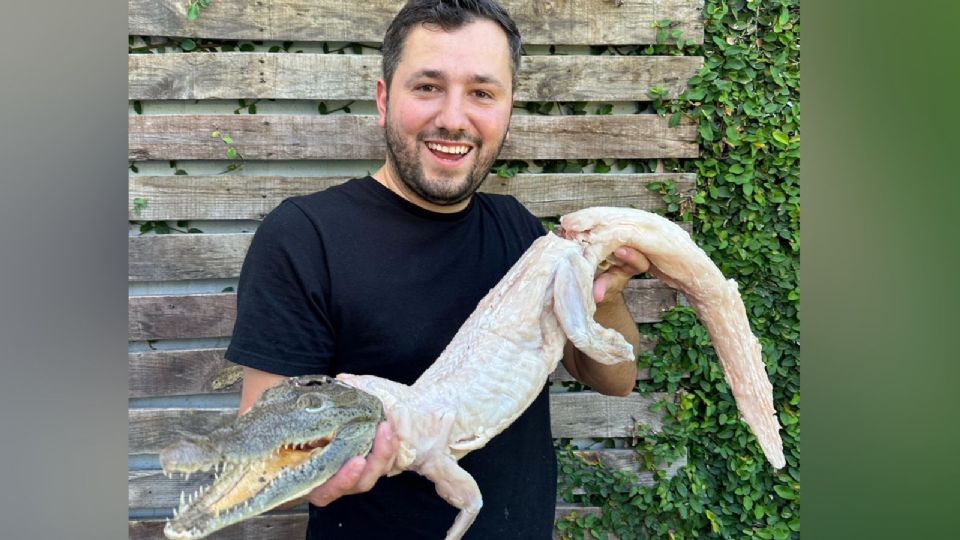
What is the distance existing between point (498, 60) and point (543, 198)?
149 centimetres

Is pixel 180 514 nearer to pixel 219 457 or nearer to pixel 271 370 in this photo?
pixel 219 457

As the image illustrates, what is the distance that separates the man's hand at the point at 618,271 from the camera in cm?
288

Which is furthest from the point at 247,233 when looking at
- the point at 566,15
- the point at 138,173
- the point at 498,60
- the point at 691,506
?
the point at 691,506

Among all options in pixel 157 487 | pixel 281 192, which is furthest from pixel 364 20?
pixel 157 487

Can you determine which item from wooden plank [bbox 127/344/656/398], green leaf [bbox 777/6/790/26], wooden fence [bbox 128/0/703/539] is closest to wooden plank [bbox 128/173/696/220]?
wooden fence [bbox 128/0/703/539]

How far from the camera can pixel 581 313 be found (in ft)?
8.66

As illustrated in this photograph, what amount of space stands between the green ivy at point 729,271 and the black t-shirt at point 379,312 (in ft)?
5.29

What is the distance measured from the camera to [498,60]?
2.74 m

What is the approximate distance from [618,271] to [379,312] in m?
1.05

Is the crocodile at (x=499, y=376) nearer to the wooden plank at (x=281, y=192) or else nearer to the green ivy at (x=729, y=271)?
the wooden plank at (x=281, y=192)

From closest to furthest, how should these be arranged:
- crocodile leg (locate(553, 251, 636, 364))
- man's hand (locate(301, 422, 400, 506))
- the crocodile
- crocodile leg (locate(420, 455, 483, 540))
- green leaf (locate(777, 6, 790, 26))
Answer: the crocodile, man's hand (locate(301, 422, 400, 506)), crocodile leg (locate(420, 455, 483, 540)), crocodile leg (locate(553, 251, 636, 364)), green leaf (locate(777, 6, 790, 26))

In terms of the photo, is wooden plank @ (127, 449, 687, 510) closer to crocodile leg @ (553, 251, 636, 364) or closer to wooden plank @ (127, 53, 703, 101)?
wooden plank @ (127, 53, 703, 101)

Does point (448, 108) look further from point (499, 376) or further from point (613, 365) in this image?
point (613, 365)

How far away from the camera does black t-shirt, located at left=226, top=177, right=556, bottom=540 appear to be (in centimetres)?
253
